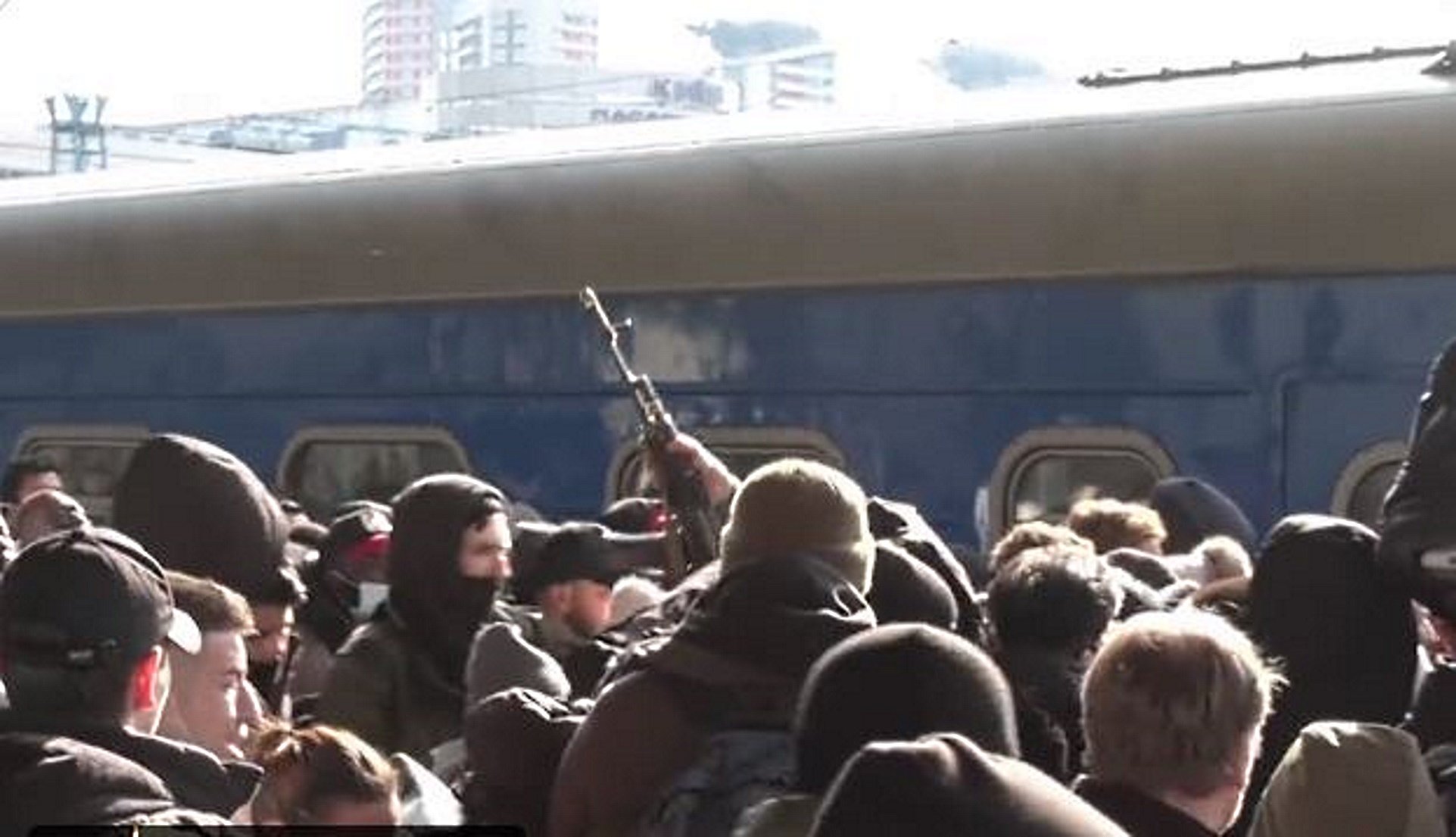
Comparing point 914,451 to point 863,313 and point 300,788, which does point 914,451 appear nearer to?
point 863,313

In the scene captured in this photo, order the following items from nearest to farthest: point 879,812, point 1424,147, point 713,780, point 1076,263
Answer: point 879,812
point 713,780
point 1424,147
point 1076,263

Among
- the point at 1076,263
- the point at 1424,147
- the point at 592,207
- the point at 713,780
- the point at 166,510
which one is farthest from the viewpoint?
the point at 592,207

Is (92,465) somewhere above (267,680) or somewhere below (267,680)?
below

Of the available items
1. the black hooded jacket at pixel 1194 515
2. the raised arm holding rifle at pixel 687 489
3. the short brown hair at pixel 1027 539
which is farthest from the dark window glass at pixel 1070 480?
the short brown hair at pixel 1027 539

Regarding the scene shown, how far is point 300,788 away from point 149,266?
7.02 metres

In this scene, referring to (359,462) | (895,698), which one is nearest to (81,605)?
(895,698)

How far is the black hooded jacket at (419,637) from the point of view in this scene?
192 inches

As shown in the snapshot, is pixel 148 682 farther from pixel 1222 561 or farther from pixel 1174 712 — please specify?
pixel 1222 561

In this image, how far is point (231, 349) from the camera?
961 cm

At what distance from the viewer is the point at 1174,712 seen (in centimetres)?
331

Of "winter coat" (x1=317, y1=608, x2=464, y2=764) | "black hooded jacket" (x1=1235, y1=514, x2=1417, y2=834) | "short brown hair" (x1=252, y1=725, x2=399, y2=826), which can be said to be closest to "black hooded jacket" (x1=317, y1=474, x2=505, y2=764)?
"winter coat" (x1=317, y1=608, x2=464, y2=764)

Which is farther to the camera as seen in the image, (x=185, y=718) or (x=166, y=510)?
(x=166, y=510)

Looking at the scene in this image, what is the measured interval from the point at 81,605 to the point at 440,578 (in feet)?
5.03

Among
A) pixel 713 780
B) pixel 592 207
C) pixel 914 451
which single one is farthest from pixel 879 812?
pixel 592 207
